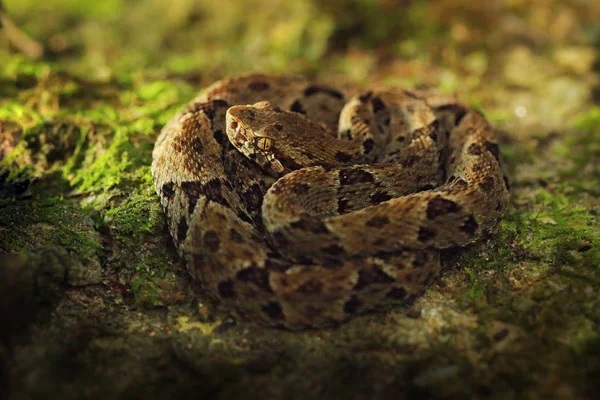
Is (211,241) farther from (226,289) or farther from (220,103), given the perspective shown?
(220,103)

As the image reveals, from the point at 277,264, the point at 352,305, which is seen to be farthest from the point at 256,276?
the point at 352,305

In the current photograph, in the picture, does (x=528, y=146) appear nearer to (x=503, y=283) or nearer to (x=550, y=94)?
(x=550, y=94)

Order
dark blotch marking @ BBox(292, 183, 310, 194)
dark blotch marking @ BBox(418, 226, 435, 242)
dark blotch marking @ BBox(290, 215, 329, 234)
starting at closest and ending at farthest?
1. dark blotch marking @ BBox(290, 215, 329, 234)
2. dark blotch marking @ BBox(418, 226, 435, 242)
3. dark blotch marking @ BBox(292, 183, 310, 194)

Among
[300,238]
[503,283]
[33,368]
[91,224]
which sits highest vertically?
[91,224]

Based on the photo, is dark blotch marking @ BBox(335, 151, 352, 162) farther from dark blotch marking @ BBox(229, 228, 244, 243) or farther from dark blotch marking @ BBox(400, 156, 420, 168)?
dark blotch marking @ BBox(229, 228, 244, 243)

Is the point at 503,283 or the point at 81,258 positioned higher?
the point at 81,258

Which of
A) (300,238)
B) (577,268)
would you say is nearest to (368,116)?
(300,238)

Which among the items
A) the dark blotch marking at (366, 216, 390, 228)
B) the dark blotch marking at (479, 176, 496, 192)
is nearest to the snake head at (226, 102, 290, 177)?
the dark blotch marking at (366, 216, 390, 228)
